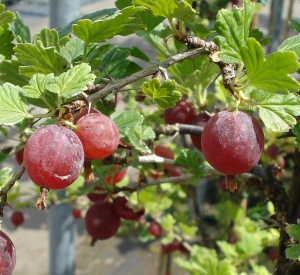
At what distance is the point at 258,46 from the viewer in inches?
17.2

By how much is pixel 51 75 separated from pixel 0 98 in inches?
2.3

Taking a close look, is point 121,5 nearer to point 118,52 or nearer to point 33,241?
point 118,52

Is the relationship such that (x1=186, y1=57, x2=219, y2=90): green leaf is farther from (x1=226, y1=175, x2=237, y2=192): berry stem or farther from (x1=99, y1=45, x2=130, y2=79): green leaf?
(x1=226, y1=175, x2=237, y2=192): berry stem

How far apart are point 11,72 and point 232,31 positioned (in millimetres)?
285

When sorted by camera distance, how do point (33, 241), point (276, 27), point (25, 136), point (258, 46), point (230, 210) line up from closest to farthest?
point (258, 46), point (25, 136), point (230, 210), point (276, 27), point (33, 241)

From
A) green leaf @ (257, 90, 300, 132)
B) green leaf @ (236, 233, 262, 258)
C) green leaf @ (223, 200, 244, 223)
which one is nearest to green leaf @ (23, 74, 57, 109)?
Answer: green leaf @ (257, 90, 300, 132)

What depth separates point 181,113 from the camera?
0.89 meters

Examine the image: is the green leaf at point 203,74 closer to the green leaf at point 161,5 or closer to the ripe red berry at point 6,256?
the green leaf at point 161,5

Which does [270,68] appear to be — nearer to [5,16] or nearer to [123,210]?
[5,16]

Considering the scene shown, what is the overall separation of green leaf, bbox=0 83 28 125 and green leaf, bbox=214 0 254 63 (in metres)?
0.22

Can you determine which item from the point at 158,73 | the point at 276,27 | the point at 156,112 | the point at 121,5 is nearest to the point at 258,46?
the point at 158,73

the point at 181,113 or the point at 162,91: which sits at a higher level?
the point at 162,91

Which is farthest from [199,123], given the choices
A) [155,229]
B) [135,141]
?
[155,229]

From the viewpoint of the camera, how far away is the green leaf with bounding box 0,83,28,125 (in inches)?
18.2
